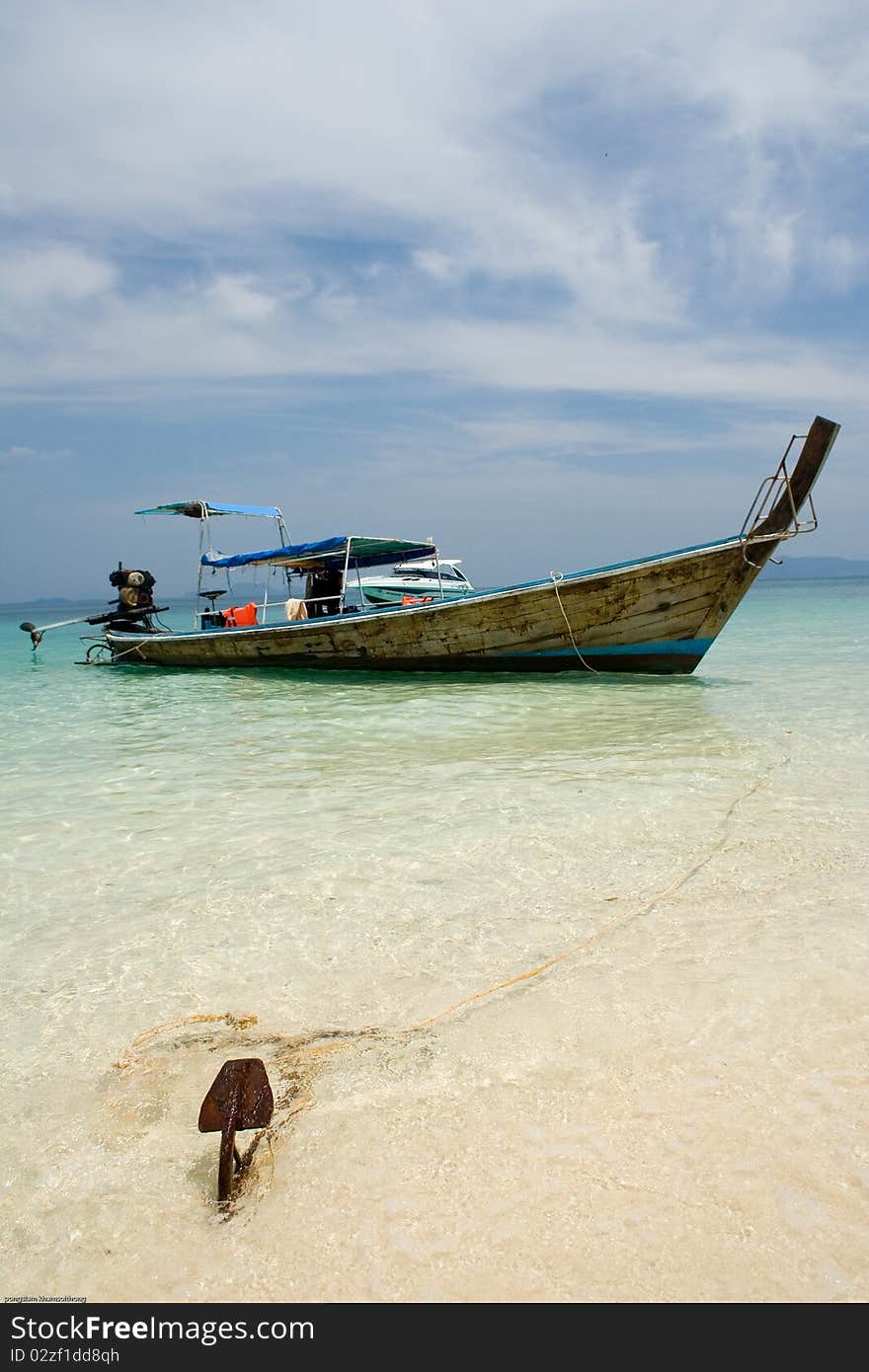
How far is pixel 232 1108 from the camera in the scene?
2.01 meters

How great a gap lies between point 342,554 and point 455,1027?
39.7 feet

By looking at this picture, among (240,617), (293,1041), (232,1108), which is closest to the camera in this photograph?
(232,1108)

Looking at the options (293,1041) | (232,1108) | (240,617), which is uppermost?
(240,617)

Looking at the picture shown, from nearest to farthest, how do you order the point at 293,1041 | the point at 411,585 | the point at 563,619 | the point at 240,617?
the point at 293,1041 → the point at 563,619 → the point at 240,617 → the point at 411,585

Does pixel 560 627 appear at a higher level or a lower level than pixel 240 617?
higher

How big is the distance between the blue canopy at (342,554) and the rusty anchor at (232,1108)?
1188 centimetres

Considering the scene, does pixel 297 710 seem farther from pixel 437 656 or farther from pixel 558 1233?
pixel 558 1233

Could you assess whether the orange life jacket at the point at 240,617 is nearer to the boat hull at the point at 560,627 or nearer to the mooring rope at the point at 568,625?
the boat hull at the point at 560,627

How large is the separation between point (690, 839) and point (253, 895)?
2.40m

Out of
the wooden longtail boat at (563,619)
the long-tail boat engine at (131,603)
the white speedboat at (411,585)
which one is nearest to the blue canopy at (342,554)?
the wooden longtail boat at (563,619)

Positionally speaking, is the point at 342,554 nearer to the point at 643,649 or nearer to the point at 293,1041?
the point at 643,649

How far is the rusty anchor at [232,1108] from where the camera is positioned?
6.29 feet

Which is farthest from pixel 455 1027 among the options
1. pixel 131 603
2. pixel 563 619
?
pixel 131 603

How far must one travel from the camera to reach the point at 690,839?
4566 mm
